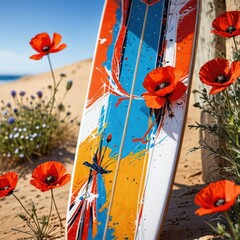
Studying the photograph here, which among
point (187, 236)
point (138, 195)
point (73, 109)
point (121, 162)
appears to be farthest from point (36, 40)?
Result: point (73, 109)

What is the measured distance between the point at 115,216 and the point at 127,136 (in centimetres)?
50

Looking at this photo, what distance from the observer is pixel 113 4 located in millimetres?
3139

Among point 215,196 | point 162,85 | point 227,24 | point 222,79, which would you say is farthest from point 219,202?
point 227,24

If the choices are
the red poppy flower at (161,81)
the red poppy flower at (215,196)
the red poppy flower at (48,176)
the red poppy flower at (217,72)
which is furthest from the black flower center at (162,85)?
the red poppy flower at (215,196)

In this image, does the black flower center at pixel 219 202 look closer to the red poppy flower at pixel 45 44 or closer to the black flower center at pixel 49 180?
the black flower center at pixel 49 180

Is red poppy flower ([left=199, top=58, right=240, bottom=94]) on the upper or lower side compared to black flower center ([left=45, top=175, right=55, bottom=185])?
upper

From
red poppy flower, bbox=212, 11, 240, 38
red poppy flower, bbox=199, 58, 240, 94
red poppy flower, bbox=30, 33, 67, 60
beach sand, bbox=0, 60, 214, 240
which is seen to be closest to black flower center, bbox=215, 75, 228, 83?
red poppy flower, bbox=199, 58, 240, 94

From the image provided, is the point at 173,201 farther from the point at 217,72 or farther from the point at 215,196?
the point at 215,196

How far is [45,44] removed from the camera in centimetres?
291

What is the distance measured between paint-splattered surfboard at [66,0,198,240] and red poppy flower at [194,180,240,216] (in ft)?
2.39

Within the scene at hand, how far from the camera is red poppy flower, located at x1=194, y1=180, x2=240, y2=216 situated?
1511 millimetres

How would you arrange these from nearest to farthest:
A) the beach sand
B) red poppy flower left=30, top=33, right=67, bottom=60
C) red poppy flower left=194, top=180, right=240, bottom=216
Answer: red poppy flower left=194, top=180, right=240, bottom=216 < the beach sand < red poppy flower left=30, top=33, right=67, bottom=60

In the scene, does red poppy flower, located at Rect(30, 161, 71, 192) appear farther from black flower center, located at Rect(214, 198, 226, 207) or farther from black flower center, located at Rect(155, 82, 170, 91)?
black flower center, located at Rect(214, 198, 226, 207)

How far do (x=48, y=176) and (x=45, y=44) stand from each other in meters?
1.07
